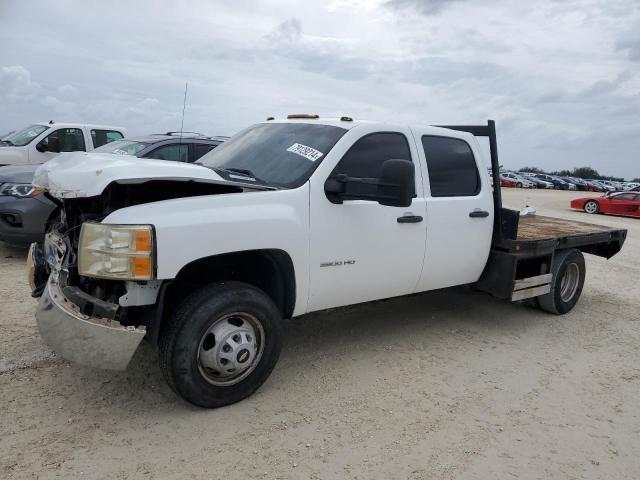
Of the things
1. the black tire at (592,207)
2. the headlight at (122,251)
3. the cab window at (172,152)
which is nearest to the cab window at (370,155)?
the headlight at (122,251)

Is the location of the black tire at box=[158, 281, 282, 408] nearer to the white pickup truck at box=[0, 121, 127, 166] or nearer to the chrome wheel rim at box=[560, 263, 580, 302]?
the chrome wheel rim at box=[560, 263, 580, 302]

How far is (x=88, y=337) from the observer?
301 centimetres

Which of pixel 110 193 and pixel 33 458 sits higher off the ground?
pixel 110 193

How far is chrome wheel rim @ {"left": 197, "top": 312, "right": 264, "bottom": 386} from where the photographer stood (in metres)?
3.34

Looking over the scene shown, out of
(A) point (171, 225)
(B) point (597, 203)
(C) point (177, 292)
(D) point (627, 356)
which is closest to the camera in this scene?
(A) point (171, 225)

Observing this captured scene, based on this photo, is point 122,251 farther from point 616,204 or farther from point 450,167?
point 616,204

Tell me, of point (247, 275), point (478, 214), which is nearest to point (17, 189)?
point (247, 275)

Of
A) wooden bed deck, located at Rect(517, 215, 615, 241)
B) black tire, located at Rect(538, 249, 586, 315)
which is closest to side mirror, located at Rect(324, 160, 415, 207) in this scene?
wooden bed deck, located at Rect(517, 215, 615, 241)

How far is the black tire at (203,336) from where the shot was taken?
319cm

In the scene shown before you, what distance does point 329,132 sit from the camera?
411 cm

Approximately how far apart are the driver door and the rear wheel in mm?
22602

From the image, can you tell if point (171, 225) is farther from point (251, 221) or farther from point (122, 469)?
point (122, 469)

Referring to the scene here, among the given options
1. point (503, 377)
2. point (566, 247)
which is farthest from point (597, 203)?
point (503, 377)

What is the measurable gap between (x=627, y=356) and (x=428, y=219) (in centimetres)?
233
